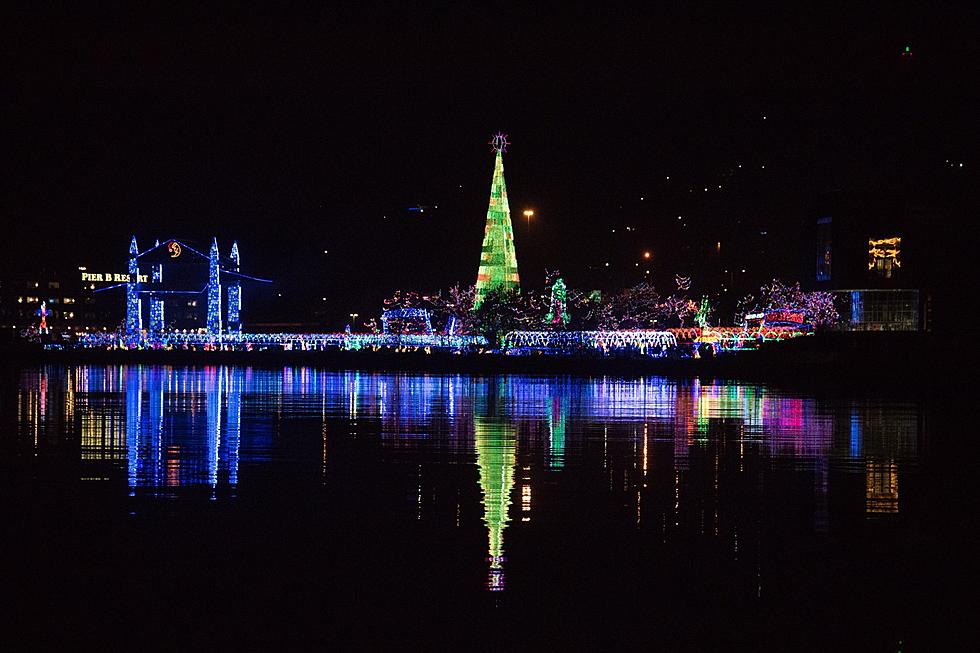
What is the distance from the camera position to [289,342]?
313ft

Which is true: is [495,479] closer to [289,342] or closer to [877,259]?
[877,259]

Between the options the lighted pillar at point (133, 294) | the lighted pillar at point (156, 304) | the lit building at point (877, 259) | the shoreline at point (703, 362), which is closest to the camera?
the shoreline at point (703, 362)

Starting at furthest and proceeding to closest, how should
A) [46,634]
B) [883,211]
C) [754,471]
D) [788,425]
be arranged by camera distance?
[883,211], [788,425], [754,471], [46,634]

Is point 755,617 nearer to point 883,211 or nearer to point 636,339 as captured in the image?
point 883,211

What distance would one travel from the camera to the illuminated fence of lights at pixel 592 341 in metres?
78.5

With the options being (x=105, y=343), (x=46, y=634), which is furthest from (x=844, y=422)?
(x=105, y=343)

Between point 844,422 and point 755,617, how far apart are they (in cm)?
1839

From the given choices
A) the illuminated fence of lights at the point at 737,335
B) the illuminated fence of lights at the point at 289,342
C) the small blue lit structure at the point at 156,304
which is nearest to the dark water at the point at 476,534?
the illuminated fence of lights at the point at 737,335

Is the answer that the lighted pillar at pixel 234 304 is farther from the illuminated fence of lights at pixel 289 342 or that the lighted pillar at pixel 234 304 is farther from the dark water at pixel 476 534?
the dark water at pixel 476 534

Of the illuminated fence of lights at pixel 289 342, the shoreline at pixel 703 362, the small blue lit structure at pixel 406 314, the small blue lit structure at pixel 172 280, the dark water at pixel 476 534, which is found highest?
the small blue lit structure at pixel 172 280

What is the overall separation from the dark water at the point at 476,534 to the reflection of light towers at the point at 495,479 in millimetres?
49

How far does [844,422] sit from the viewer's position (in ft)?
92.8

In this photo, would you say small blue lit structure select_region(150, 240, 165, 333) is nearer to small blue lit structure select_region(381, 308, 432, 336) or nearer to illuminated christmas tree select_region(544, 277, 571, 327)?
small blue lit structure select_region(381, 308, 432, 336)

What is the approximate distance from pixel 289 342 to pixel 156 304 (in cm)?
3021
